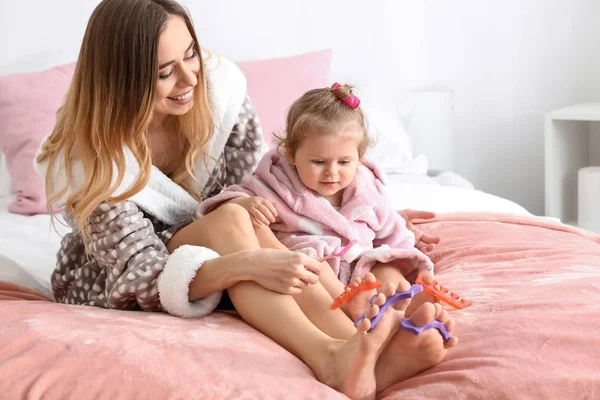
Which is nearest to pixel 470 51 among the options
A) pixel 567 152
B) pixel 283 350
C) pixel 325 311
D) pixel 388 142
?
pixel 567 152

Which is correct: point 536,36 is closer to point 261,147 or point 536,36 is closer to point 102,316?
point 261,147

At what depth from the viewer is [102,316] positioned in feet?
4.75

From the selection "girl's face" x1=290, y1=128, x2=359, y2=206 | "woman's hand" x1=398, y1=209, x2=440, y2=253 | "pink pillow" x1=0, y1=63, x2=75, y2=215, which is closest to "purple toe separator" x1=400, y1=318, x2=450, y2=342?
"girl's face" x1=290, y1=128, x2=359, y2=206

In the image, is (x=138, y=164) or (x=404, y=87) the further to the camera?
(x=404, y=87)

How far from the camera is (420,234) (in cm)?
184

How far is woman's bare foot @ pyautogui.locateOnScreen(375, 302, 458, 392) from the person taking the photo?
1204 mm

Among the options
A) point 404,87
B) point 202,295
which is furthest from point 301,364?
point 404,87

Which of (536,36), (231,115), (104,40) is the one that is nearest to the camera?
(104,40)

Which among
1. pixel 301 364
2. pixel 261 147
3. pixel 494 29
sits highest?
pixel 494 29

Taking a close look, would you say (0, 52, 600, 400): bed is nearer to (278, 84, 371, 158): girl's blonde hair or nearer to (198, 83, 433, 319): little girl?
(198, 83, 433, 319): little girl

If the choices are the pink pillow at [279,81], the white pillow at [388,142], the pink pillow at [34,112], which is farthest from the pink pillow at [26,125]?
the white pillow at [388,142]

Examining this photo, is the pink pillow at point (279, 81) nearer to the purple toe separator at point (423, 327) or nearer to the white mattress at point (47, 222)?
the white mattress at point (47, 222)

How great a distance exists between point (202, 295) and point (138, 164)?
1.09ft

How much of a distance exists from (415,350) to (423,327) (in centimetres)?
4
